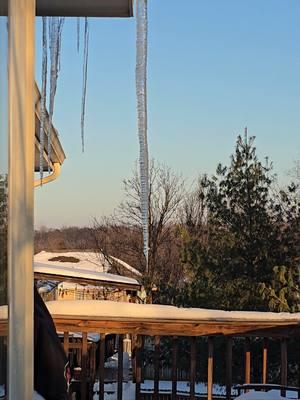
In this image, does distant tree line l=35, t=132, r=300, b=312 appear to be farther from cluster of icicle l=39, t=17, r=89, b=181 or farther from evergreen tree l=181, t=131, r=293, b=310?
cluster of icicle l=39, t=17, r=89, b=181

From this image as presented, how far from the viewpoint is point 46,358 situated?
1.71 metres

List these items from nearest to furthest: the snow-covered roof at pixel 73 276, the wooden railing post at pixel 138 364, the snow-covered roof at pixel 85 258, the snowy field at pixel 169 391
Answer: the snowy field at pixel 169 391
the wooden railing post at pixel 138 364
the snow-covered roof at pixel 73 276
the snow-covered roof at pixel 85 258

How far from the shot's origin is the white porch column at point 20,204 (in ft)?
4.38

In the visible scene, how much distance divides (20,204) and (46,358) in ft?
1.80

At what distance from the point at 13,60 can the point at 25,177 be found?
10.6 inches

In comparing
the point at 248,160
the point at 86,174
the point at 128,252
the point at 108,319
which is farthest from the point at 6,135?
the point at 128,252

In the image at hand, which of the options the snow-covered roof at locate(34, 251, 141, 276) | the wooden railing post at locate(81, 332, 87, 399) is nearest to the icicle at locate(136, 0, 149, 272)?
the wooden railing post at locate(81, 332, 87, 399)

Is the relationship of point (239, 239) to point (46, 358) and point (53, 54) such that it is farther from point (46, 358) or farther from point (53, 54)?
point (46, 358)

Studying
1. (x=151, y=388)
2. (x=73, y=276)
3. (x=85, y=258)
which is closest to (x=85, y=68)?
(x=73, y=276)

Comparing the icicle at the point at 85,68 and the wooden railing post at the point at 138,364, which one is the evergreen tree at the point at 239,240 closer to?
the wooden railing post at the point at 138,364

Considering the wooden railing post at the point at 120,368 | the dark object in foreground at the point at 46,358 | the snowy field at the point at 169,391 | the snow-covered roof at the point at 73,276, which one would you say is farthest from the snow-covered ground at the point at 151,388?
the dark object in foreground at the point at 46,358

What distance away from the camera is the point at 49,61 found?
1916 millimetres

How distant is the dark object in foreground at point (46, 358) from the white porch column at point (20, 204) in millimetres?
292

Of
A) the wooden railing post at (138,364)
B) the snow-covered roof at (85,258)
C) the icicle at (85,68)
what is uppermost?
the icicle at (85,68)
